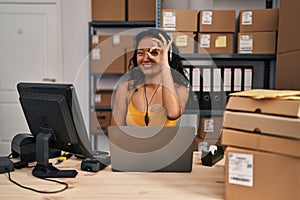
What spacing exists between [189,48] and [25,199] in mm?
1978

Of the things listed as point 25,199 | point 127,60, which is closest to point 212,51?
point 127,60

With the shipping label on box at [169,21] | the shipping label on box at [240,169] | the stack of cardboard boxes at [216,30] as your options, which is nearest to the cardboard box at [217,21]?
the stack of cardboard boxes at [216,30]

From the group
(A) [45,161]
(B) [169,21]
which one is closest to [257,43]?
(B) [169,21]

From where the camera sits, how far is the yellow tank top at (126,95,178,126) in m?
1.63

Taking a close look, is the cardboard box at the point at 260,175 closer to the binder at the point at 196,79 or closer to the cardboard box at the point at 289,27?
the cardboard box at the point at 289,27

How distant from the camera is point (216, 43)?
2547 millimetres

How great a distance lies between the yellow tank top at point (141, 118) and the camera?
163 cm

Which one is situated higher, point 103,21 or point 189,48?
point 103,21

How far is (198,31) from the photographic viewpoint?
2.54 m

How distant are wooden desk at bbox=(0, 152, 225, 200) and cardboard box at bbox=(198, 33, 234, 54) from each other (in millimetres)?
1538

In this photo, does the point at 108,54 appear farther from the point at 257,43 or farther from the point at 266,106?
the point at 266,106

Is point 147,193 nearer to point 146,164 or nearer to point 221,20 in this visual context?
point 146,164

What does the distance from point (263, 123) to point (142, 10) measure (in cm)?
214

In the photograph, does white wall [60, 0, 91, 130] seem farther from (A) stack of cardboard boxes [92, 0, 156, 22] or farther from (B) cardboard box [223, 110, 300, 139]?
(B) cardboard box [223, 110, 300, 139]
